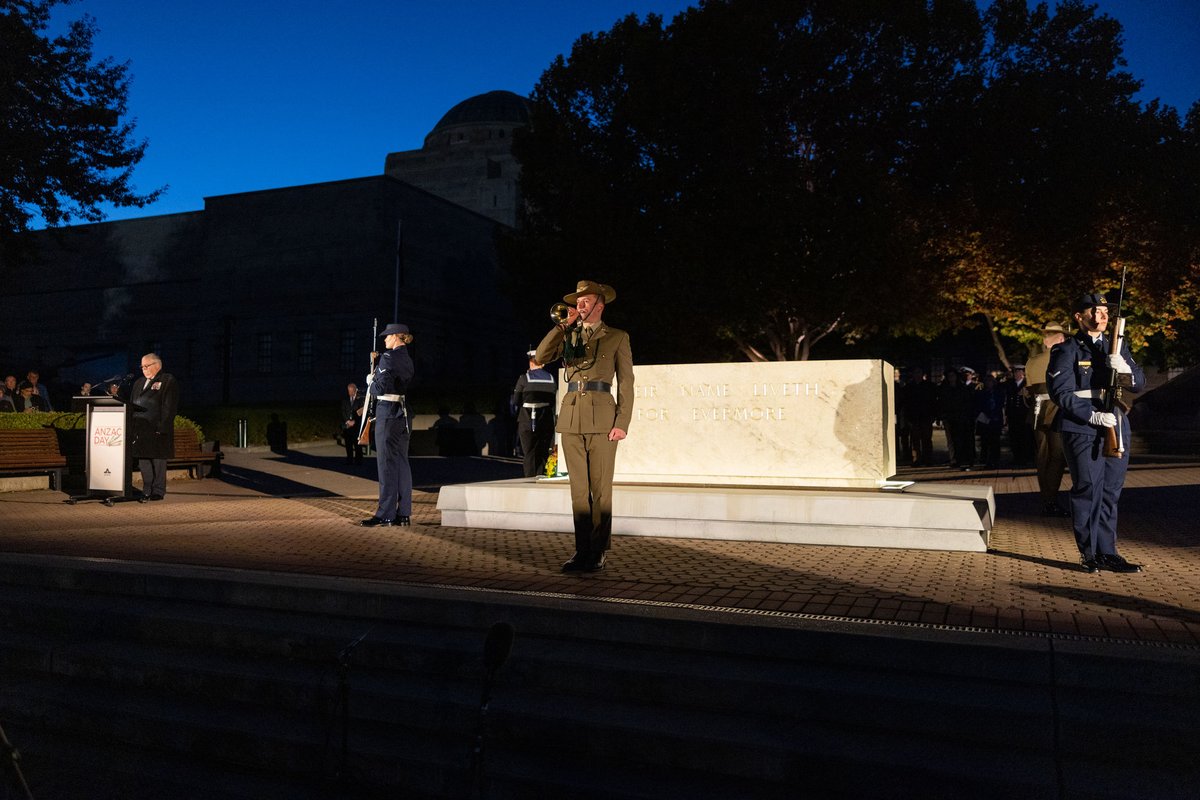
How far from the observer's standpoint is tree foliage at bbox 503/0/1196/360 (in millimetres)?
26594

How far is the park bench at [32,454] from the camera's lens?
49.3 ft

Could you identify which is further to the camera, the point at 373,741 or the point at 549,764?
the point at 373,741

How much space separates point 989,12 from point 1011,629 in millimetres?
29282

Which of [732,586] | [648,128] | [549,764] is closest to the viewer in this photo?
[549,764]

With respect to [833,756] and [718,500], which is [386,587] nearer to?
[833,756]

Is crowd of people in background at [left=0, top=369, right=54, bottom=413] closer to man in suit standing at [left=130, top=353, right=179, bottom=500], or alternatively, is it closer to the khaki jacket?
man in suit standing at [left=130, top=353, right=179, bottom=500]

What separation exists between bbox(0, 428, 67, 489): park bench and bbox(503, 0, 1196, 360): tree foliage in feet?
53.8

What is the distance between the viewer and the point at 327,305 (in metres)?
48.9

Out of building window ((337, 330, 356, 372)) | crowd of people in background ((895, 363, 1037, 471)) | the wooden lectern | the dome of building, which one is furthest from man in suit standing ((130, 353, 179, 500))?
the dome of building

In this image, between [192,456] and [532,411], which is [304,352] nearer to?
[192,456]

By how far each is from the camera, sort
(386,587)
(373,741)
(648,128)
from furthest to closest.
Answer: (648,128) → (386,587) → (373,741)

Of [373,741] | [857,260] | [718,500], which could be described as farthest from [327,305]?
[373,741]

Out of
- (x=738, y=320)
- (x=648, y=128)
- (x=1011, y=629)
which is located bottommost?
(x=1011, y=629)

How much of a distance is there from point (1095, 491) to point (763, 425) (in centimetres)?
364
